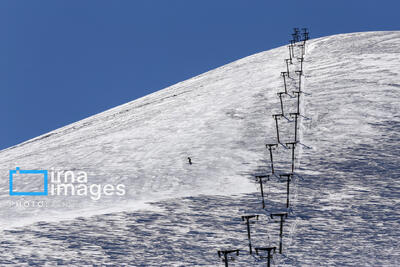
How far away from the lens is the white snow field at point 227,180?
14.6 m

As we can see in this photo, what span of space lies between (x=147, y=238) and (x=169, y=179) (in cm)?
439

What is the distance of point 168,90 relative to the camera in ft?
128

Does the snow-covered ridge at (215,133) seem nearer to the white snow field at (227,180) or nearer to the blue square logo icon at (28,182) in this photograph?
the white snow field at (227,180)

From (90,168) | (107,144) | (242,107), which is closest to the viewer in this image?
(90,168)

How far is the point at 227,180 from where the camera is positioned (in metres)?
18.8

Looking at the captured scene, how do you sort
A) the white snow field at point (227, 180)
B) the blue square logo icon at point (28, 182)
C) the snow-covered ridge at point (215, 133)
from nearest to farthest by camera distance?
the white snow field at point (227, 180), the snow-covered ridge at point (215, 133), the blue square logo icon at point (28, 182)

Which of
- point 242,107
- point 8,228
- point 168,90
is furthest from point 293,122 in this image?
point 168,90

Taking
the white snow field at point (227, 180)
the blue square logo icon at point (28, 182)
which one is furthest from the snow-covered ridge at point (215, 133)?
the blue square logo icon at point (28, 182)

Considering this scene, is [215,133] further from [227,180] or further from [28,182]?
[28,182]

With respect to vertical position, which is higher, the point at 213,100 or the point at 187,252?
the point at 213,100

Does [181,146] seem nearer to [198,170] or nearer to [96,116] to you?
[198,170]

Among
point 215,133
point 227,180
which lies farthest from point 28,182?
point 215,133

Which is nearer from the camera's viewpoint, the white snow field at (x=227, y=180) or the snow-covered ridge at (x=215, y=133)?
the white snow field at (x=227, y=180)

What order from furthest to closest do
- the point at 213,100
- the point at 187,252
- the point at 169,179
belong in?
1. the point at 213,100
2. the point at 169,179
3. the point at 187,252
